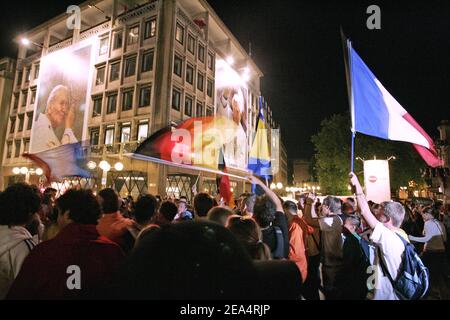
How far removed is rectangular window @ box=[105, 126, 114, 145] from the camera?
26.7m

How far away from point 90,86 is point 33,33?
1620cm

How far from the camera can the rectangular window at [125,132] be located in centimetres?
2574

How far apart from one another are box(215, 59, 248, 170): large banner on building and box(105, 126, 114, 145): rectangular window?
11659 mm

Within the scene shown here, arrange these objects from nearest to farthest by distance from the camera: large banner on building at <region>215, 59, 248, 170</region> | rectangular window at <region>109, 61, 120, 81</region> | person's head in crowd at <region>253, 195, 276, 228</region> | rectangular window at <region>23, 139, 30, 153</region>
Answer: person's head in crowd at <region>253, 195, 276, 228</region> → rectangular window at <region>109, 61, 120, 81</region> → rectangular window at <region>23, 139, 30, 153</region> → large banner on building at <region>215, 59, 248, 170</region>

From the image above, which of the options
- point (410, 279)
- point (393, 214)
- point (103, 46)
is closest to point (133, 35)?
point (103, 46)

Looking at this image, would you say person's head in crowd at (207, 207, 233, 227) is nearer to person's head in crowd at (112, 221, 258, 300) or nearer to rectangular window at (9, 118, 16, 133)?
Answer: person's head in crowd at (112, 221, 258, 300)

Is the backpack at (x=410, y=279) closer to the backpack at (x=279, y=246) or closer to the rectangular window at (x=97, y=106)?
the backpack at (x=279, y=246)

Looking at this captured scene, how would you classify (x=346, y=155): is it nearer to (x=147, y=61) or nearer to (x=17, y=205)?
(x=147, y=61)

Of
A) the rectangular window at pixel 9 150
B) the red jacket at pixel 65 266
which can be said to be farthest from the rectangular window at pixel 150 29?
the red jacket at pixel 65 266

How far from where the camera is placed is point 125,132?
26031mm

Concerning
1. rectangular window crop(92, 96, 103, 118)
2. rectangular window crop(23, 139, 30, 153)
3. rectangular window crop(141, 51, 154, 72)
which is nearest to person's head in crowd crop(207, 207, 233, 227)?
rectangular window crop(141, 51, 154, 72)

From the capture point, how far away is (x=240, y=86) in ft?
130

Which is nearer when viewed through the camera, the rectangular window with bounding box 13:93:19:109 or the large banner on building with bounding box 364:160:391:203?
the large banner on building with bounding box 364:160:391:203
